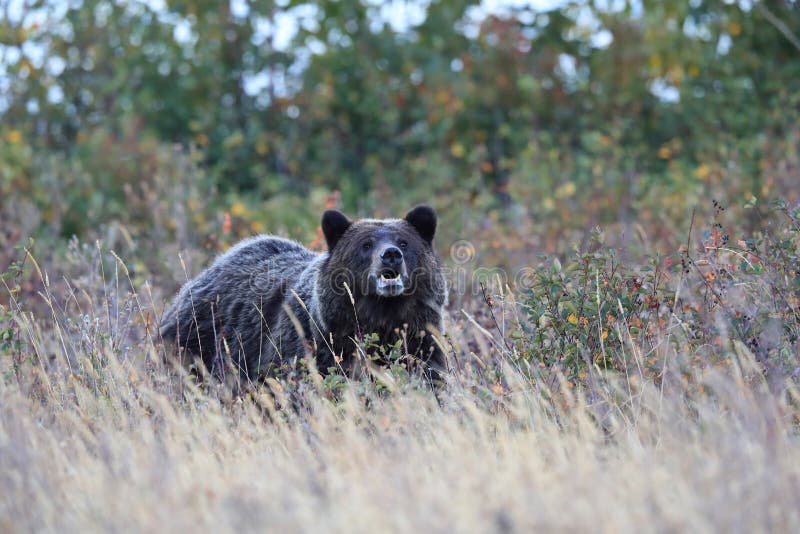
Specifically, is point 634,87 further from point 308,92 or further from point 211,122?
point 211,122

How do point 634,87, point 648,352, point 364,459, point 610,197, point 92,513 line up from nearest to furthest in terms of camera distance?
1. point 92,513
2. point 364,459
3. point 648,352
4. point 610,197
5. point 634,87

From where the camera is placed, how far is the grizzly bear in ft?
22.1

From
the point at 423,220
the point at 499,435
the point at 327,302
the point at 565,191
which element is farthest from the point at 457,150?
the point at 499,435

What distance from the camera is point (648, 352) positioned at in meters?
5.90

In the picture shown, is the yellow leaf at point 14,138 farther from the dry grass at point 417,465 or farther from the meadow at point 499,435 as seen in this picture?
the dry grass at point 417,465

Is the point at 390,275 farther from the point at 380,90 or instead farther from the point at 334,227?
the point at 380,90

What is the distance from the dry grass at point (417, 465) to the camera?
11.7ft

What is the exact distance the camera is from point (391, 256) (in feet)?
22.0

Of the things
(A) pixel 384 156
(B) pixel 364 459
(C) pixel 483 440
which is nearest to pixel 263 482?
(B) pixel 364 459

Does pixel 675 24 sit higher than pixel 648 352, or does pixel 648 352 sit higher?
pixel 675 24

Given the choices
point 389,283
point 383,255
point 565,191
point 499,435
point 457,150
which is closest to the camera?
point 499,435

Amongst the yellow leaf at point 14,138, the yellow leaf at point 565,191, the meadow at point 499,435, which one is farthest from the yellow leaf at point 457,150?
the meadow at point 499,435

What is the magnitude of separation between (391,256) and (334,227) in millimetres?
770

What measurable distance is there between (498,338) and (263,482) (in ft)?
10.2
